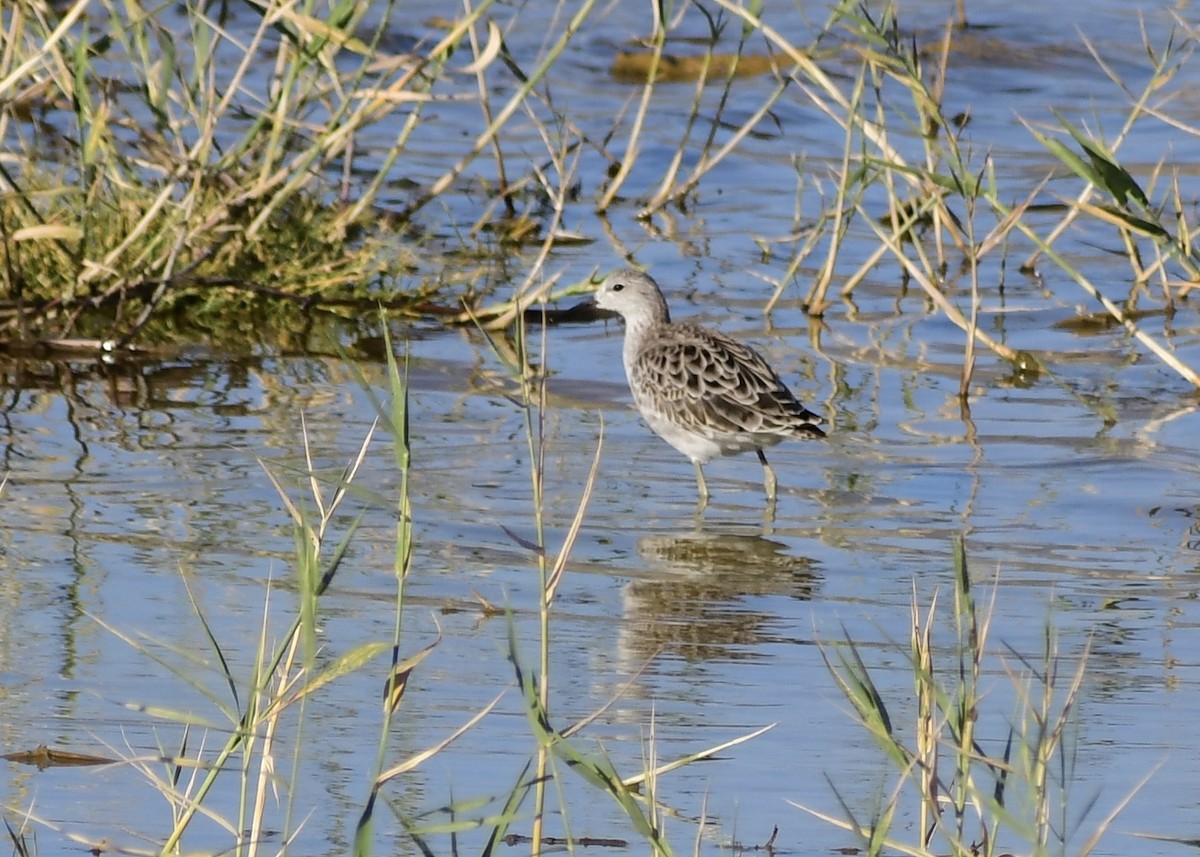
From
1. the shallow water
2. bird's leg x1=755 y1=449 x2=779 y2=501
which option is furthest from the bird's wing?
the shallow water

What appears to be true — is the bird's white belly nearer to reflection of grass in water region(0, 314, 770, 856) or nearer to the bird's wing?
the bird's wing

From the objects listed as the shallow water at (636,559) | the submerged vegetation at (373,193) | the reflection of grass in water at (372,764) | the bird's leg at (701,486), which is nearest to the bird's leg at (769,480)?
the shallow water at (636,559)

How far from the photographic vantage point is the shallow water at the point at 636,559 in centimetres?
441

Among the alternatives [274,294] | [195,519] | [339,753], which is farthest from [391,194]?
[339,753]

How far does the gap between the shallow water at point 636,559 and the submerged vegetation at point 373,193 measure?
32 centimetres

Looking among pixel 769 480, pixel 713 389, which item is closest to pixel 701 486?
pixel 769 480

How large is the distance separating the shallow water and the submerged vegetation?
12.7 inches

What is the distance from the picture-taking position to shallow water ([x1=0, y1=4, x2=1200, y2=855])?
A: 4410 millimetres

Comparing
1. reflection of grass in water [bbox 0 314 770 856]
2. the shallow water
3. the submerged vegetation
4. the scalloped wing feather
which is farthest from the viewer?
the scalloped wing feather

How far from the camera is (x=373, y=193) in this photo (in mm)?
9234

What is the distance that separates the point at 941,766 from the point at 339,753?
1.25 meters

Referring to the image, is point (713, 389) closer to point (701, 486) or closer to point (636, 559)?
point (701, 486)

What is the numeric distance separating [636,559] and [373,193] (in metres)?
3.29

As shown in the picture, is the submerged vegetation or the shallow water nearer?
the shallow water
